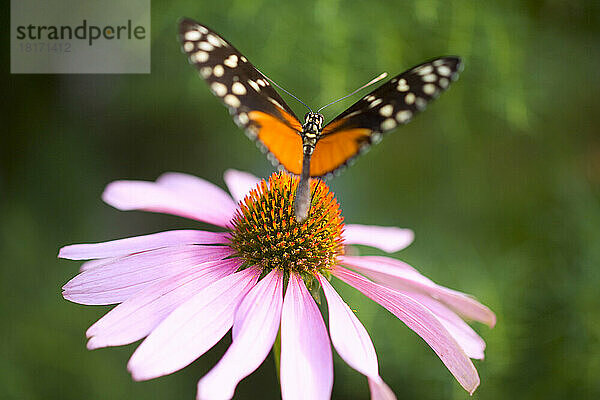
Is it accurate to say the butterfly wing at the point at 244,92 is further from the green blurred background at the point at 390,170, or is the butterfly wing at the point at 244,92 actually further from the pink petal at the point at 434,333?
the green blurred background at the point at 390,170

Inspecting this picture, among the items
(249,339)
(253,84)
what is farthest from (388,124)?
(249,339)

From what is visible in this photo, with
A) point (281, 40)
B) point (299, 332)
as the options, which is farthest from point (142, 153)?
point (299, 332)

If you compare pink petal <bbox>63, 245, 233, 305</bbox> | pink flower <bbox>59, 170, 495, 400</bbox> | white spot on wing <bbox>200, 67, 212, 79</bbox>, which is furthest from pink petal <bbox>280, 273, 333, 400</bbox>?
white spot on wing <bbox>200, 67, 212, 79</bbox>

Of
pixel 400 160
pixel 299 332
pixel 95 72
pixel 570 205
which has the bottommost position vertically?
pixel 299 332

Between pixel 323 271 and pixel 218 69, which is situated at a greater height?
pixel 218 69

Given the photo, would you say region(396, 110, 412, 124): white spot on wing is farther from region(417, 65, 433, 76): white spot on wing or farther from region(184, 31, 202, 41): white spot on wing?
region(184, 31, 202, 41): white spot on wing

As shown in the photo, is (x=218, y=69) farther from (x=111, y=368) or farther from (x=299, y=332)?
(x=111, y=368)

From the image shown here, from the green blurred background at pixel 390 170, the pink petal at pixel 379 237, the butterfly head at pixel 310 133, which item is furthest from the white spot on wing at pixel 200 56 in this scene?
the green blurred background at pixel 390 170

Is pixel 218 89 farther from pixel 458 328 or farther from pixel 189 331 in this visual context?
pixel 458 328
